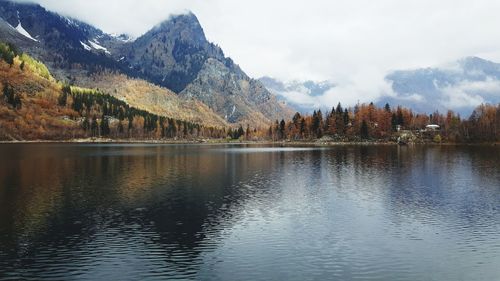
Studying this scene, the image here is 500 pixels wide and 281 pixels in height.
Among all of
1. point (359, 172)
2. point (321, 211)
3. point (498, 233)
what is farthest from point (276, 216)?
point (359, 172)

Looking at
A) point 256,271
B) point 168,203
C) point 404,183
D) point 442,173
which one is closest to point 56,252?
point 256,271

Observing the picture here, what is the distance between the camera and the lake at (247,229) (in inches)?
1582

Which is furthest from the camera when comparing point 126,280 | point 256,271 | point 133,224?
point 133,224

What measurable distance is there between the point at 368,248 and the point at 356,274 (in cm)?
872

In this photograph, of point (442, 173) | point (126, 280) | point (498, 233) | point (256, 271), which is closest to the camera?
point (126, 280)

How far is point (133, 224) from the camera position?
186ft

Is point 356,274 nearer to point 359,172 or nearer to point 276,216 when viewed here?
point 276,216

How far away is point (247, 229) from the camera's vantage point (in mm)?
54688

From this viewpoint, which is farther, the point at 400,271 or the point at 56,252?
the point at 56,252

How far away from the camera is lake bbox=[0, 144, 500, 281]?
132 feet

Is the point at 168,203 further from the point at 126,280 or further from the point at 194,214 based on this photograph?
the point at 126,280

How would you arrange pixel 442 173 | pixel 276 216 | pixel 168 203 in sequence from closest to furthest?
pixel 276 216
pixel 168 203
pixel 442 173

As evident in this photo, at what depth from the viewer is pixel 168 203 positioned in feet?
236

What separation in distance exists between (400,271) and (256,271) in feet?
43.9
